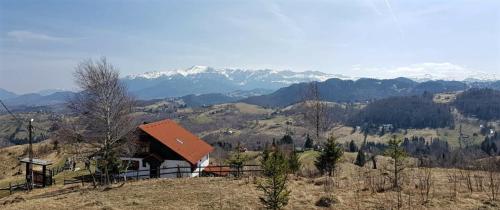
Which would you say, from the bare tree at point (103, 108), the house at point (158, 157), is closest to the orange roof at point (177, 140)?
the house at point (158, 157)

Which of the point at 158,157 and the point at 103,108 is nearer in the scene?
the point at 103,108

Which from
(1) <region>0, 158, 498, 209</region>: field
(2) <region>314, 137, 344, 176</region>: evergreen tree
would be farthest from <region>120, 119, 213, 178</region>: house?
(1) <region>0, 158, 498, 209</region>: field

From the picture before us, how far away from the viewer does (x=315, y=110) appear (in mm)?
58531

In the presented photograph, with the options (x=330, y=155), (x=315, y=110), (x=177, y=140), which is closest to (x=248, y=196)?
(x=330, y=155)

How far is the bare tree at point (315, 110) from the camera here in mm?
58125

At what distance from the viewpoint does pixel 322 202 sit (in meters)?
24.4

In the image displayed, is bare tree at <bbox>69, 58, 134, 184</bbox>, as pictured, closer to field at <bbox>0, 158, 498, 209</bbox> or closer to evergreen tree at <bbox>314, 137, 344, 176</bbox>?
field at <bbox>0, 158, 498, 209</bbox>

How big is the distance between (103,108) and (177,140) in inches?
795

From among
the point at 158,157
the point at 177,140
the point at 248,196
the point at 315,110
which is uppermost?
the point at 315,110

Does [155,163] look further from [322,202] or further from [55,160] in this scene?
[322,202]

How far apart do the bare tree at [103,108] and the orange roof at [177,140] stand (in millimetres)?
12950

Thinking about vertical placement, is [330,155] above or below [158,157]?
above

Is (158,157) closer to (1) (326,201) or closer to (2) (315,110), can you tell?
(2) (315,110)

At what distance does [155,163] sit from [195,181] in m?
21.6
